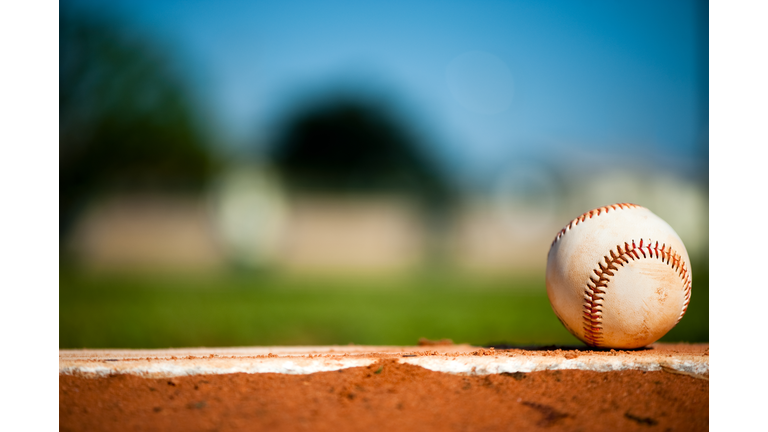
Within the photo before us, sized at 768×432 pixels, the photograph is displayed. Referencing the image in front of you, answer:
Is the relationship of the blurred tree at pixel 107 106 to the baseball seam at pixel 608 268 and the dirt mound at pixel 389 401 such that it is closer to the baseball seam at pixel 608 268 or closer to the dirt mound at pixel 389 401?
the dirt mound at pixel 389 401

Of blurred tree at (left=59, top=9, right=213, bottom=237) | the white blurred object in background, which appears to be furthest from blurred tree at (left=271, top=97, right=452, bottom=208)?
blurred tree at (left=59, top=9, right=213, bottom=237)

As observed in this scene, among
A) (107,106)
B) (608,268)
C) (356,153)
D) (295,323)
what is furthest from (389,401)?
(356,153)

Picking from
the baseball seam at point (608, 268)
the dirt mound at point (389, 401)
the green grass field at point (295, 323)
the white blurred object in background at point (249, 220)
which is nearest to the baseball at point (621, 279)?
the baseball seam at point (608, 268)

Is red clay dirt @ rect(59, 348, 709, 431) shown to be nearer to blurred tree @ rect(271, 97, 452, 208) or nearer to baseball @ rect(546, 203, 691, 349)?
baseball @ rect(546, 203, 691, 349)

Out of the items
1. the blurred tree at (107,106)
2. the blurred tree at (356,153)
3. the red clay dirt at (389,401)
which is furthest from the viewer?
the blurred tree at (356,153)

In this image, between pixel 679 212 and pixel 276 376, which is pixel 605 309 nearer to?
pixel 276 376

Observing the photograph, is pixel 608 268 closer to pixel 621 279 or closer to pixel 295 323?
pixel 621 279

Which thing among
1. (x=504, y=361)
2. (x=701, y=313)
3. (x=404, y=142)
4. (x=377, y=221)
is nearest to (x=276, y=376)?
(x=504, y=361)
